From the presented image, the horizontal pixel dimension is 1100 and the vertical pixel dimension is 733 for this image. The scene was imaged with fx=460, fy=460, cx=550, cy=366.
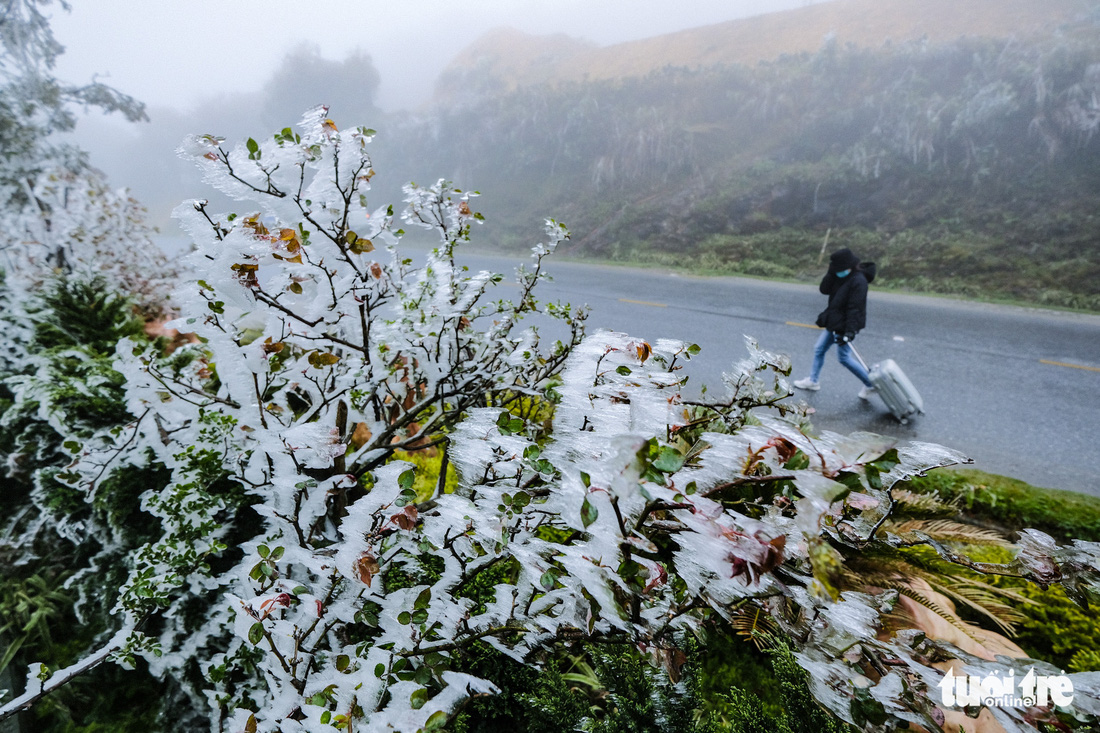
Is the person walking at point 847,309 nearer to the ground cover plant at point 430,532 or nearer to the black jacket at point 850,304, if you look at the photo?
the black jacket at point 850,304

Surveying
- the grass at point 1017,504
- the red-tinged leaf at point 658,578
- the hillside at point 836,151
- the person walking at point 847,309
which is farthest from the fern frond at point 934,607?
the hillside at point 836,151

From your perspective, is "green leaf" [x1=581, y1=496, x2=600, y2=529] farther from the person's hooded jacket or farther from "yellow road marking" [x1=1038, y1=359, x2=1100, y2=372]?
"yellow road marking" [x1=1038, y1=359, x2=1100, y2=372]

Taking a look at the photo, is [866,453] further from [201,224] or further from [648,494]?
[201,224]

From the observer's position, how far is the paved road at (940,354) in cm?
416

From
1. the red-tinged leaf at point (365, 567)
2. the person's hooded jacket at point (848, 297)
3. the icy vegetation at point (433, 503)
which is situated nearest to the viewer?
the icy vegetation at point (433, 503)

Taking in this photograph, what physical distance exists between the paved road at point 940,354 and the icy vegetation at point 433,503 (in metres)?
2.77

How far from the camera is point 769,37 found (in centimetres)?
2842

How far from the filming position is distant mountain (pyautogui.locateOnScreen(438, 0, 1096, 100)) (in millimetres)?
21453

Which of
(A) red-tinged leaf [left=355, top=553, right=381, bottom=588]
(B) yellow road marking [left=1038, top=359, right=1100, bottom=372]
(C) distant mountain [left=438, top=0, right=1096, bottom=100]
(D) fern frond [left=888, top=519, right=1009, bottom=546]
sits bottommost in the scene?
(D) fern frond [left=888, top=519, right=1009, bottom=546]

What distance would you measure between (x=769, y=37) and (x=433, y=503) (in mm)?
36738

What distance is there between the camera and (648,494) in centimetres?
72

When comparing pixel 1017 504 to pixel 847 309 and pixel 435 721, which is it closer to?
pixel 847 309

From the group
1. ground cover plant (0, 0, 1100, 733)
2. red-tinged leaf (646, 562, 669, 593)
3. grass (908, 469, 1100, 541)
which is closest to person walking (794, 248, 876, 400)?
grass (908, 469, 1100, 541)

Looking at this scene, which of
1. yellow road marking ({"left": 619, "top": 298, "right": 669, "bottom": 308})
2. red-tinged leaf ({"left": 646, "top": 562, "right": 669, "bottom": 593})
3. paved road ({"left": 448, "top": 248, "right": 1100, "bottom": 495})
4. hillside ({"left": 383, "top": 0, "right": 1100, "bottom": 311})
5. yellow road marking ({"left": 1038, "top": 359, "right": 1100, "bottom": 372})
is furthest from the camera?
hillside ({"left": 383, "top": 0, "right": 1100, "bottom": 311})
